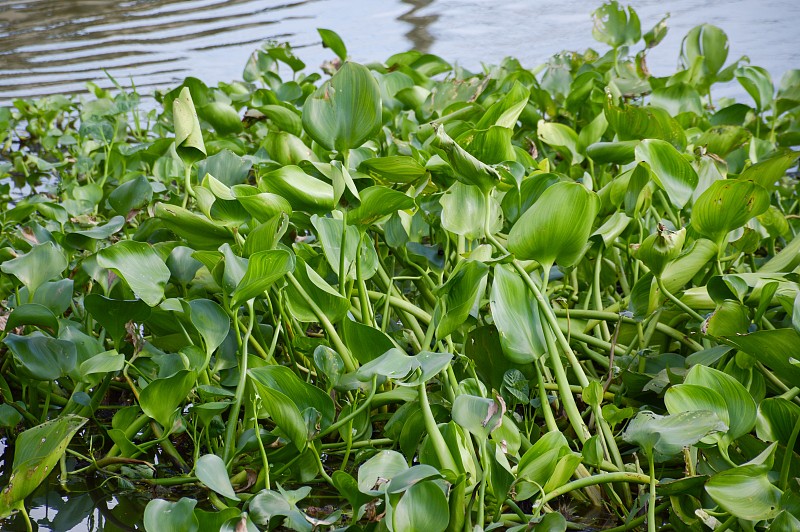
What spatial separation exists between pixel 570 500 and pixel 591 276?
1.26 ft

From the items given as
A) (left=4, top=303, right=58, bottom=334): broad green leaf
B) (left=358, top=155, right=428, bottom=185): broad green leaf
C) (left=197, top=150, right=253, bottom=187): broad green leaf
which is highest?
(left=358, top=155, right=428, bottom=185): broad green leaf

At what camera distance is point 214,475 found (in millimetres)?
696

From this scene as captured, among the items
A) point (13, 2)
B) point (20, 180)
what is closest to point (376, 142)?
point (20, 180)

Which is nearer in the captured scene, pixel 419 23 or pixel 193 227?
pixel 193 227

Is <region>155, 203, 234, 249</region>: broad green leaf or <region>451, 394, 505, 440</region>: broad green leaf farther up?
<region>155, 203, 234, 249</region>: broad green leaf

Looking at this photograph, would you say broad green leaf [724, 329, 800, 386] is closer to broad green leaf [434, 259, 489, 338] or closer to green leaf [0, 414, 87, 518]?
broad green leaf [434, 259, 489, 338]

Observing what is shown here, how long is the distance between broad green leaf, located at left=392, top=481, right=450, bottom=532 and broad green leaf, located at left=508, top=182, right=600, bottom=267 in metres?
0.29

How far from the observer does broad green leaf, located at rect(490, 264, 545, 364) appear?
0.81 metres

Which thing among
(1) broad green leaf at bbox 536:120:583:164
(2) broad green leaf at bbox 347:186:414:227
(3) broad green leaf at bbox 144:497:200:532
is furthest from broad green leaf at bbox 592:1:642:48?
(3) broad green leaf at bbox 144:497:200:532

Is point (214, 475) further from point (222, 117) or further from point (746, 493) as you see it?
point (222, 117)

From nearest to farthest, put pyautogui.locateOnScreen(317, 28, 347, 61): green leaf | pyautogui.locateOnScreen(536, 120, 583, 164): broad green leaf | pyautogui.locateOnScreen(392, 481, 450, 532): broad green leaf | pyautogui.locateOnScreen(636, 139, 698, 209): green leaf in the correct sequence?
pyautogui.locateOnScreen(392, 481, 450, 532): broad green leaf, pyautogui.locateOnScreen(636, 139, 698, 209): green leaf, pyautogui.locateOnScreen(536, 120, 583, 164): broad green leaf, pyautogui.locateOnScreen(317, 28, 347, 61): green leaf

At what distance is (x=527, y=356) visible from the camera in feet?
2.67

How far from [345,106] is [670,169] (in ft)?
1.32

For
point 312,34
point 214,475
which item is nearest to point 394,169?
A: point 214,475
